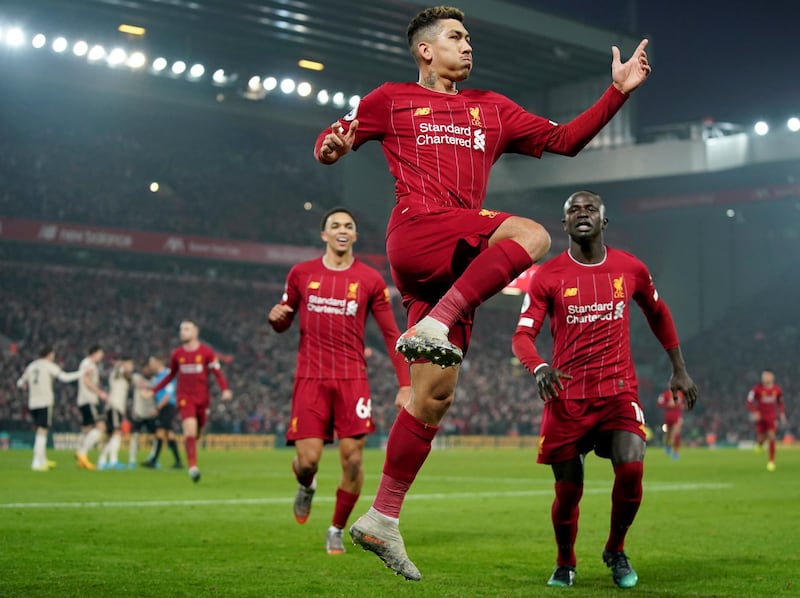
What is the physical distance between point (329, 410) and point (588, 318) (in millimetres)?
2878

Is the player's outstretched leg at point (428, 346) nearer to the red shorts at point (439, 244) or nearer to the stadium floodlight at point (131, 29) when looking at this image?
the red shorts at point (439, 244)

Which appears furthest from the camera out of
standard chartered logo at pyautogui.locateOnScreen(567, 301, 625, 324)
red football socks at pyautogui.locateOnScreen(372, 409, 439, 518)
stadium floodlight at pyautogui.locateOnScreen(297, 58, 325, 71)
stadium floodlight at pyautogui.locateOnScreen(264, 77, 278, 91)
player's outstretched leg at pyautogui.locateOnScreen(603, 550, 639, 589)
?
stadium floodlight at pyautogui.locateOnScreen(297, 58, 325, 71)

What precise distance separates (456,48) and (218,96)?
40.8 meters

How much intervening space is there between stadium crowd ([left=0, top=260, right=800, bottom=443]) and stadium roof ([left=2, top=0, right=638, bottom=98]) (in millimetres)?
8777

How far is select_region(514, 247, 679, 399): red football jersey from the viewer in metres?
7.87

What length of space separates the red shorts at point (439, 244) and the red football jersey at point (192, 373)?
1338cm

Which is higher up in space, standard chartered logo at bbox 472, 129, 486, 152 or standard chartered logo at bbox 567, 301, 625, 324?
standard chartered logo at bbox 472, 129, 486, 152

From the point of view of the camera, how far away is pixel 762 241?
6116cm

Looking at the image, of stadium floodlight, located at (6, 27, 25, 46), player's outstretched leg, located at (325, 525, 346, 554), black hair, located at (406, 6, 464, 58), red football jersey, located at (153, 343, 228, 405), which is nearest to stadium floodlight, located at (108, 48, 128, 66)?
stadium floodlight, located at (6, 27, 25, 46)

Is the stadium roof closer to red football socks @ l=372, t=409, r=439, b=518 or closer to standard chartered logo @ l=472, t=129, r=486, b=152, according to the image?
standard chartered logo @ l=472, t=129, r=486, b=152

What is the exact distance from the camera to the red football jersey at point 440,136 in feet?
19.3

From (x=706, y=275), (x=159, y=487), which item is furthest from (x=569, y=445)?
(x=706, y=275)

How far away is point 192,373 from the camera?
18922mm

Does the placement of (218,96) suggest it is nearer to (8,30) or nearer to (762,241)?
(8,30)
